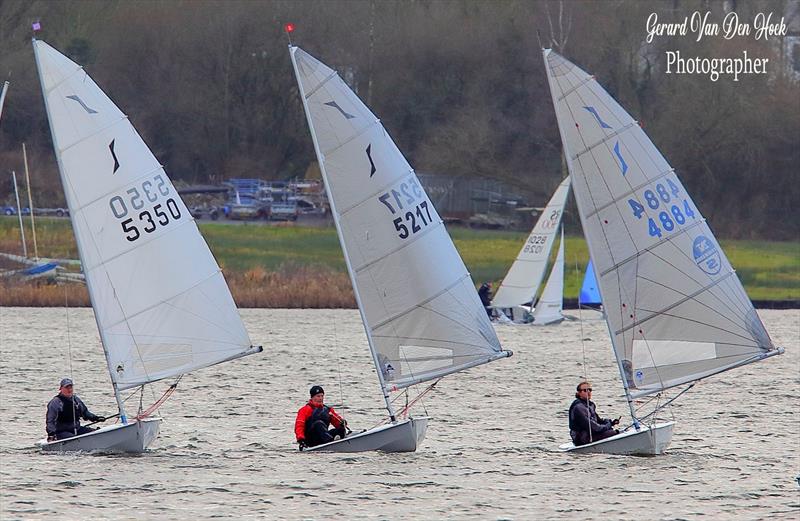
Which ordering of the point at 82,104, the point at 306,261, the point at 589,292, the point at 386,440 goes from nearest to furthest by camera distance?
the point at 386,440
the point at 82,104
the point at 589,292
the point at 306,261

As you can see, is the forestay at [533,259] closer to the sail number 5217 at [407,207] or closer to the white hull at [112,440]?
the sail number 5217 at [407,207]

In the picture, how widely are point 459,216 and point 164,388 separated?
30276 millimetres

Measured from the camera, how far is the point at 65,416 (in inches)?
728

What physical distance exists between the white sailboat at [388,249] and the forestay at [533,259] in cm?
1979

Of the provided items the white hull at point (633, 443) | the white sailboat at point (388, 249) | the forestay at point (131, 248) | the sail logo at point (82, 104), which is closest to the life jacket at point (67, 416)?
the forestay at point (131, 248)

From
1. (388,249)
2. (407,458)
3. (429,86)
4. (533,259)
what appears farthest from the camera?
(429,86)

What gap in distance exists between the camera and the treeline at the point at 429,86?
2280 inches

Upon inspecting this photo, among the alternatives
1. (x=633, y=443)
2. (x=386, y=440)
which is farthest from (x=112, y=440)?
(x=633, y=443)

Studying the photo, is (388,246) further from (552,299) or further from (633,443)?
(552,299)

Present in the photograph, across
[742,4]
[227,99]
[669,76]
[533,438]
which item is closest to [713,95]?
[669,76]

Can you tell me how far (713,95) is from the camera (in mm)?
56875

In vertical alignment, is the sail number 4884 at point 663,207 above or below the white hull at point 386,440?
above

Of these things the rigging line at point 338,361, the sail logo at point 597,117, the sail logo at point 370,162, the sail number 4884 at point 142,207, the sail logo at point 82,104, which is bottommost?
the rigging line at point 338,361

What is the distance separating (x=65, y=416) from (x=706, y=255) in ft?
25.2
